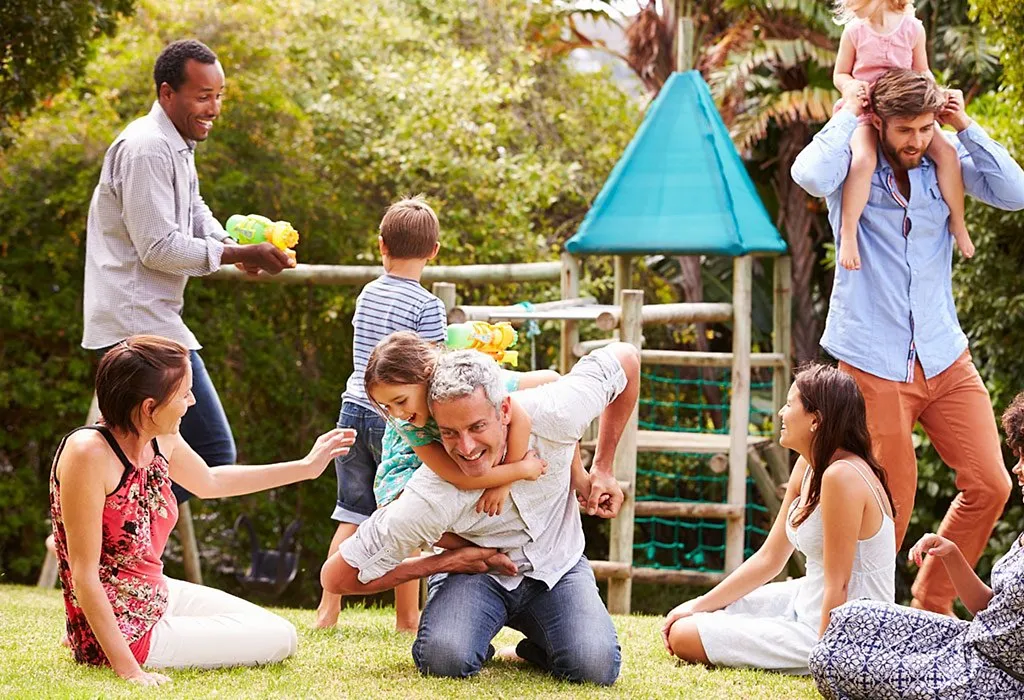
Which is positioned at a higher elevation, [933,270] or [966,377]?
[933,270]

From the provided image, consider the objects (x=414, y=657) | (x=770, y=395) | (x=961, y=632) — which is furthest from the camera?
(x=770, y=395)

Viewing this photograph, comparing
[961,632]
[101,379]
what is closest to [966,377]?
[961,632]

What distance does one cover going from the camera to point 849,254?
458 centimetres

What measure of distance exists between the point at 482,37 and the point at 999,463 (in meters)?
7.88

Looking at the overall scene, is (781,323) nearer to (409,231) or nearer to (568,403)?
(409,231)

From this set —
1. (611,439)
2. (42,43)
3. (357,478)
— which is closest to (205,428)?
(357,478)

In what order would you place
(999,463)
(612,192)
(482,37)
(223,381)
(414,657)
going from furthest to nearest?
(482,37), (223,381), (612,192), (999,463), (414,657)

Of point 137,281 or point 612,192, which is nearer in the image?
point 137,281

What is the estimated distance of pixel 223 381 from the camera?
928cm

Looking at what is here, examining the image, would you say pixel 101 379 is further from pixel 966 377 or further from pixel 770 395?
pixel 770 395

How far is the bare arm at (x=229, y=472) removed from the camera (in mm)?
3979

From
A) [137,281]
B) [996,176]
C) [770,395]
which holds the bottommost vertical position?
[770,395]

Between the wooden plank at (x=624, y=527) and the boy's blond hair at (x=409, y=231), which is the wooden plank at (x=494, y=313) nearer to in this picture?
the wooden plank at (x=624, y=527)

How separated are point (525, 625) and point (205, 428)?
1.53 metres
